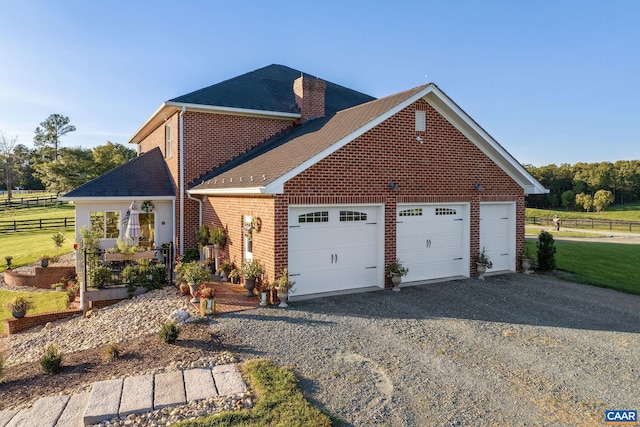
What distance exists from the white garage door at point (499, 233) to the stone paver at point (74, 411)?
11.6 m

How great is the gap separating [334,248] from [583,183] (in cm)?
7420

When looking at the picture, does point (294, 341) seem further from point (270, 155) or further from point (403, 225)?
point (270, 155)

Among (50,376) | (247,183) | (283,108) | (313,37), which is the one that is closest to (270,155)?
(247,183)

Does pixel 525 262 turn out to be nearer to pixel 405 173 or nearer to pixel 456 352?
pixel 405 173

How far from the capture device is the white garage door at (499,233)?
1326 cm

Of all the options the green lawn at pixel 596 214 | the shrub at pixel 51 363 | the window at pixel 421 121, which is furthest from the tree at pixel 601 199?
the shrub at pixel 51 363

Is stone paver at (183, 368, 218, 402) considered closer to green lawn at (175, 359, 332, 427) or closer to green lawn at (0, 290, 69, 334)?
green lawn at (175, 359, 332, 427)

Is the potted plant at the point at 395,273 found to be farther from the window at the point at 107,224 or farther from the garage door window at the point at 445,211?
the window at the point at 107,224

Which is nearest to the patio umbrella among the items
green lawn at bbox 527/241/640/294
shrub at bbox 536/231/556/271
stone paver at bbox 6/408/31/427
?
stone paver at bbox 6/408/31/427

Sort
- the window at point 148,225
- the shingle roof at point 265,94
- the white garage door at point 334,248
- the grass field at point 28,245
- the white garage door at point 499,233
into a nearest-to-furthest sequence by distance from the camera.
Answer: the white garage door at point 334,248, the white garage door at point 499,233, the shingle roof at point 265,94, the window at point 148,225, the grass field at point 28,245

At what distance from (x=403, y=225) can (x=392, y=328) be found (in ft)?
14.0

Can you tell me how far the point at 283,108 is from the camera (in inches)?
656

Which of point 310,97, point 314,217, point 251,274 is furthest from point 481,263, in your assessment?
point 310,97

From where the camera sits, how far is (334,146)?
10281 mm
